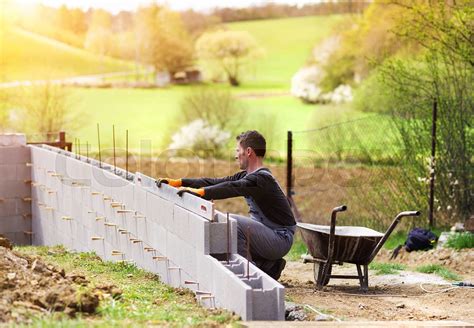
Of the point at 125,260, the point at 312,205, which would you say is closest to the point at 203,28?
the point at 312,205

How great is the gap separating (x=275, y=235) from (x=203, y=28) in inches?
2096

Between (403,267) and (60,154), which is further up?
(60,154)

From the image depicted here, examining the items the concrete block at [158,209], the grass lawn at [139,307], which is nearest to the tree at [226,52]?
the concrete block at [158,209]

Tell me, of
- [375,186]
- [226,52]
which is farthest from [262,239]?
[226,52]

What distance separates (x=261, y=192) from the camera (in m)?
9.09

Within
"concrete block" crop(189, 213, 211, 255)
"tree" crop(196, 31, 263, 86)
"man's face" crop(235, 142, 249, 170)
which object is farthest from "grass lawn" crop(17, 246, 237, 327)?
"tree" crop(196, 31, 263, 86)

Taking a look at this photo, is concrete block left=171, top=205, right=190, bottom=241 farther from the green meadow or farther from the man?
the green meadow

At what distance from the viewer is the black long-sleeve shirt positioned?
29.4ft

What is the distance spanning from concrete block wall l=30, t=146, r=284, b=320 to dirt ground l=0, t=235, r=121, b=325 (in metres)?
0.95

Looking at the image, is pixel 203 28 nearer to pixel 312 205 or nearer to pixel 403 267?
pixel 312 205

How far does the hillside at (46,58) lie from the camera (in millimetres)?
54938

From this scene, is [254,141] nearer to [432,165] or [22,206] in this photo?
[432,165]

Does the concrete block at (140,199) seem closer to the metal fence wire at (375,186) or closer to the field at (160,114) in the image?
the metal fence wire at (375,186)

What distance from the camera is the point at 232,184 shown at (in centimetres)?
895
